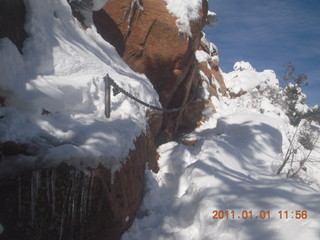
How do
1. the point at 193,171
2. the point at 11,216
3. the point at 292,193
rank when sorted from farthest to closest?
the point at 193,171
the point at 292,193
the point at 11,216

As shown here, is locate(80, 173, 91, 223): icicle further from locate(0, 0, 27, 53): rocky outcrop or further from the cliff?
locate(0, 0, 27, 53): rocky outcrop

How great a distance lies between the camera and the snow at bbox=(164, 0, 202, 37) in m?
8.30

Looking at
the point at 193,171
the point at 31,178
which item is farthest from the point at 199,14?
the point at 31,178

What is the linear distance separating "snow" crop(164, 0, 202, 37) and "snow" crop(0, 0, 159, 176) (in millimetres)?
3911

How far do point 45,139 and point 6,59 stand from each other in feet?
3.92

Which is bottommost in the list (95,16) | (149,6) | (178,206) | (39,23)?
(178,206)

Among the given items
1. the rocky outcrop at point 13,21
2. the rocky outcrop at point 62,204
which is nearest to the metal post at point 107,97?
the rocky outcrop at point 62,204

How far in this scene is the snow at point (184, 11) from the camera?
8.30 metres

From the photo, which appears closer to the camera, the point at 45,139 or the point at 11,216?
the point at 11,216

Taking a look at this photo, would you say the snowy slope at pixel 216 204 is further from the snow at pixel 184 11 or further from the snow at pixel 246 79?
the snow at pixel 246 79

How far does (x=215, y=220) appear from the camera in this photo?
11.9ft

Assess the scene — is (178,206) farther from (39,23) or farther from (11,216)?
(39,23)

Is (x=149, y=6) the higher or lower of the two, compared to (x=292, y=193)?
higher

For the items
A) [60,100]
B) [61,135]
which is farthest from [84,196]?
[60,100]
